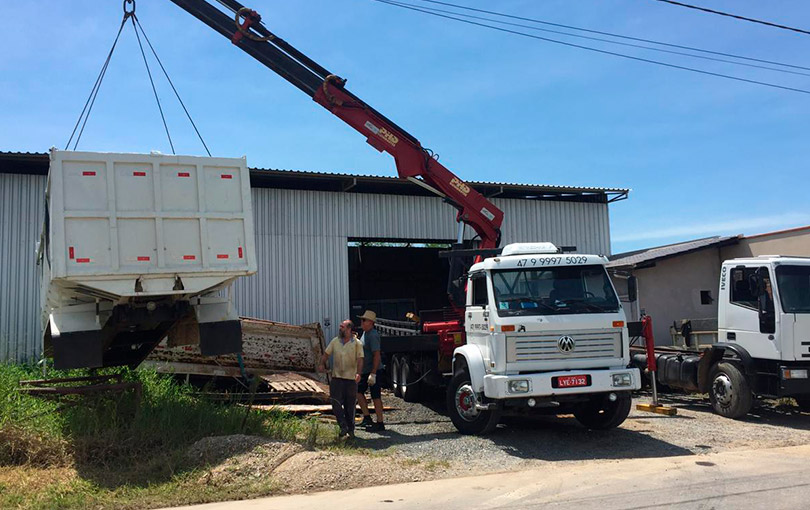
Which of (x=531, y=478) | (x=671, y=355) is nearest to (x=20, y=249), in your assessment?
(x=531, y=478)

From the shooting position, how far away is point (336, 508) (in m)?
6.29

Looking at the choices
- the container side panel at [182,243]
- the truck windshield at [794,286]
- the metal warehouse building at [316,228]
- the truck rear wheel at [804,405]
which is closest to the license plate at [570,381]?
the truck windshield at [794,286]

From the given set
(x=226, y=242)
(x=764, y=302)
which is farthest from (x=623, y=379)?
(x=226, y=242)

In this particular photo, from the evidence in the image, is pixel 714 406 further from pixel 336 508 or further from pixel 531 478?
pixel 336 508

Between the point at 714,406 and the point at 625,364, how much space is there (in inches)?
142

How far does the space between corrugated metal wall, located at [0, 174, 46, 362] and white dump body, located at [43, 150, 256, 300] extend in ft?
26.1

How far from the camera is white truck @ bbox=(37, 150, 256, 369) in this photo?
24.3 ft

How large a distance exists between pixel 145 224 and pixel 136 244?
26 cm

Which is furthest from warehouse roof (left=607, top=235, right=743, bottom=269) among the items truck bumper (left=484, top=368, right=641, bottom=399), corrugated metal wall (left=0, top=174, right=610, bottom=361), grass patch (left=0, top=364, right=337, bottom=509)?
grass patch (left=0, top=364, right=337, bottom=509)

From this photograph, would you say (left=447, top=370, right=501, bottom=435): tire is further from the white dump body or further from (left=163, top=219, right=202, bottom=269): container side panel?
(left=163, top=219, right=202, bottom=269): container side panel

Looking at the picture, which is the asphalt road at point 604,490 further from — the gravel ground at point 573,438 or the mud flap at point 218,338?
the mud flap at point 218,338

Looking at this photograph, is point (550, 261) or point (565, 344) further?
point (550, 261)

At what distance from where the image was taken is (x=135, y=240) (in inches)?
301

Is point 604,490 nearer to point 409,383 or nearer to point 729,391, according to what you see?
point 729,391
